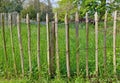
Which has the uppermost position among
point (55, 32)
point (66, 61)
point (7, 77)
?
point (55, 32)

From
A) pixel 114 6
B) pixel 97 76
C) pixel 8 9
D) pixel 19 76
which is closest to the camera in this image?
pixel 97 76

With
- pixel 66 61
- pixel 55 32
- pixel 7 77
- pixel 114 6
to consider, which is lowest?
pixel 7 77

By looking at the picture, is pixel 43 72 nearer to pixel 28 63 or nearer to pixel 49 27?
pixel 28 63

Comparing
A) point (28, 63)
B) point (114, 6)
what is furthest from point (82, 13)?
point (28, 63)

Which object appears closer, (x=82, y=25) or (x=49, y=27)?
(x=49, y=27)

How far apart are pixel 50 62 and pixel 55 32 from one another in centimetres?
67

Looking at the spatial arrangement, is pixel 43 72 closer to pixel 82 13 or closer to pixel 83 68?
pixel 83 68

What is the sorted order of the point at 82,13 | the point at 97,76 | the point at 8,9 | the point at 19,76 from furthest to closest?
the point at 8,9 < the point at 82,13 < the point at 19,76 < the point at 97,76

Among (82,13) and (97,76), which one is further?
(82,13)

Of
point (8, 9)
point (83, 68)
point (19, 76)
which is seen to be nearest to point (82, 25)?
point (83, 68)

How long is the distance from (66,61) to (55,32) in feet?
2.16

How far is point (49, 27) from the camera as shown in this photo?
233 inches

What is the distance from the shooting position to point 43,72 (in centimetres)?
598

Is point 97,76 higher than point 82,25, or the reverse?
point 82,25
